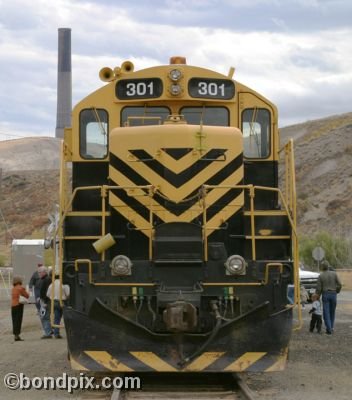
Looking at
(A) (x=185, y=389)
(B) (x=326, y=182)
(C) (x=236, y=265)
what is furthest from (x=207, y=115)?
(B) (x=326, y=182)

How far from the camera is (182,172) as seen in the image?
10812mm

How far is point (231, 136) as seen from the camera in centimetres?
1092

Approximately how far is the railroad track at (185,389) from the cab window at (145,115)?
360 centimetres

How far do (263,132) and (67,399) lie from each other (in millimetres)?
4681

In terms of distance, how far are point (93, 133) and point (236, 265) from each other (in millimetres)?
3159

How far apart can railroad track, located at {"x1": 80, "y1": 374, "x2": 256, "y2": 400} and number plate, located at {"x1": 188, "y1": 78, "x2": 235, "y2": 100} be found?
3.96 m

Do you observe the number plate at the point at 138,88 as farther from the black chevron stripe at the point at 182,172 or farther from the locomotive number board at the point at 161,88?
the black chevron stripe at the point at 182,172

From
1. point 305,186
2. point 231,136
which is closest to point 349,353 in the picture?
point 231,136

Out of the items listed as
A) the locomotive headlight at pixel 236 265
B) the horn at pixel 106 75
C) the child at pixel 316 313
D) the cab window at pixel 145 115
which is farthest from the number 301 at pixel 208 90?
the child at pixel 316 313


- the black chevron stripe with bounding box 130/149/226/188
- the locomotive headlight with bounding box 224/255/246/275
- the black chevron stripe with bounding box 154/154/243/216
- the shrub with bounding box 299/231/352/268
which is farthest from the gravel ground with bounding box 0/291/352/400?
the shrub with bounding box 299/231/352/268

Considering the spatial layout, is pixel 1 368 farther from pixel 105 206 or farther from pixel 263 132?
pixel 263 132

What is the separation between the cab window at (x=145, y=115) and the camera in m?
11.5

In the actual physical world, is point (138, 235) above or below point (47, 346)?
above

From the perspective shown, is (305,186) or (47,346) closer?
(47,346)
